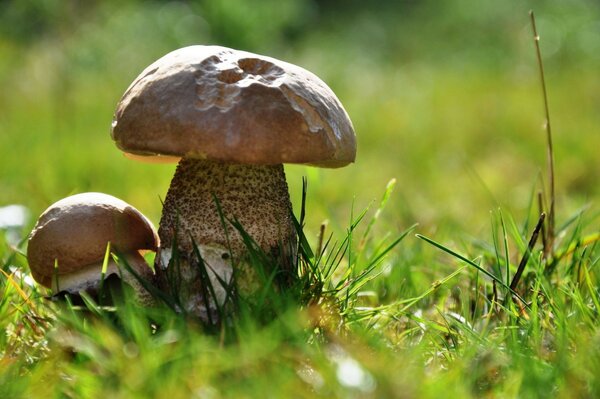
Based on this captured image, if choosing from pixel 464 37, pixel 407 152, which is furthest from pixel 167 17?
pixel 407 152

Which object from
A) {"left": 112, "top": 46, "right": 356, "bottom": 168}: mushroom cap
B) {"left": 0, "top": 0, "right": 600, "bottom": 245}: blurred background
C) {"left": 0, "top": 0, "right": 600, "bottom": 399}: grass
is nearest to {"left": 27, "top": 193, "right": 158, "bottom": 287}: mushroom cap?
{"left": 0, "top": 0, "right": 600, "bottom": 399}: grass

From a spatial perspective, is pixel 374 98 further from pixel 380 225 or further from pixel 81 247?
pixel 81 247

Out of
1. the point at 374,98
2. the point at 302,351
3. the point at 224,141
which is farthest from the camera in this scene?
the point at 374,98

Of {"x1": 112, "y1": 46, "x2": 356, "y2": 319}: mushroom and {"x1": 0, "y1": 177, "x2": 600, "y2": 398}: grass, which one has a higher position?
{"x1": 112, "y1": 46, "x2": 356, "y2": 319}: mushroom

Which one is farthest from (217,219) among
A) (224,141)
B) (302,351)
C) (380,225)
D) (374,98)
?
(374,98)

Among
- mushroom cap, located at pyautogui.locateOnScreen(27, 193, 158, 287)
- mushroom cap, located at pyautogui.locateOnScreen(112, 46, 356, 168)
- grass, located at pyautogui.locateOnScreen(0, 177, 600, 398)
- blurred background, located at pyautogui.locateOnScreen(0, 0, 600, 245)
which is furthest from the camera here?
blurred background, located at pyautogui.locateOnScreen(0, 0, 600, 245)

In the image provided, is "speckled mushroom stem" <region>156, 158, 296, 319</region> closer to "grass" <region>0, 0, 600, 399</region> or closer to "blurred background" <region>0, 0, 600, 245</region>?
"grass" <region>0, 0, 600, 399</region>
